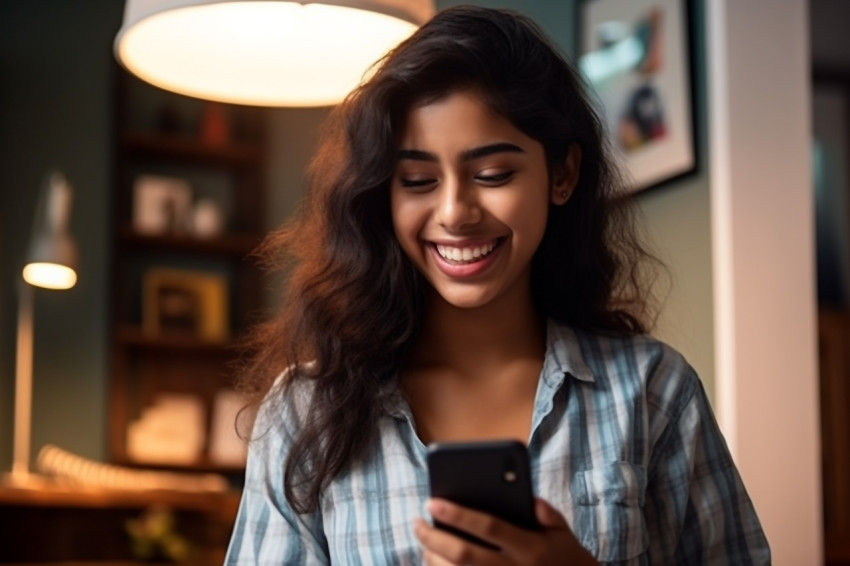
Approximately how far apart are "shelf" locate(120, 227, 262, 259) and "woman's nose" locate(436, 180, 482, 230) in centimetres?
390

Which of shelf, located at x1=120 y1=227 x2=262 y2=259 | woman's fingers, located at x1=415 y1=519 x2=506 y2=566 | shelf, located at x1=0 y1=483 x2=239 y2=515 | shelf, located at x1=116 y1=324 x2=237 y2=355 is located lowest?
shelf, located at x1=0 y1=483 x2=239 y2=515

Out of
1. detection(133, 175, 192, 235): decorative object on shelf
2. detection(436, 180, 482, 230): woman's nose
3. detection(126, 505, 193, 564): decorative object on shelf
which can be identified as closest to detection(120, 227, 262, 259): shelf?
detection(133, 175, 192, 235): decorative object on shelf

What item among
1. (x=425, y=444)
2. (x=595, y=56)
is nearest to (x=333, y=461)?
(x=425, y=444)

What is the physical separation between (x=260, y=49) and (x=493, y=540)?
1.12m

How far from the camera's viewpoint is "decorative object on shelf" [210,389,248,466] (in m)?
5.44

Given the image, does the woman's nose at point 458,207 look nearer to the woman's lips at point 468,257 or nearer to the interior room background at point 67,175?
the woman's lips at point 468,257

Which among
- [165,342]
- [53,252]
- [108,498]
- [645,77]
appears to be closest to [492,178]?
[645,77]

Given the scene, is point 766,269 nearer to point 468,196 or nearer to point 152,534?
point 468,196

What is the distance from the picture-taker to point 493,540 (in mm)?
1300

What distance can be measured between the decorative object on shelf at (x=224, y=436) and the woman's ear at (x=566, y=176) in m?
3.95

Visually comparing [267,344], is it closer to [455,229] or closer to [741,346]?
[455,229]

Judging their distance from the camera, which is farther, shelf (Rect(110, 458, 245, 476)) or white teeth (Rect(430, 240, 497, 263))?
shelf (Rect(110, 458, 245, 476))

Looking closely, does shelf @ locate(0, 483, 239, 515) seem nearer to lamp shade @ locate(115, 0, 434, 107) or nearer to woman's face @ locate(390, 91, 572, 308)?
lamp shade @ locate(115, 0, 434, 107)

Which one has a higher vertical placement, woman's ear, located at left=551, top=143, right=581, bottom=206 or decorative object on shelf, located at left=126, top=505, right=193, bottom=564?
woman's ear, located at left=551, top=143, right=581, bottom=206
